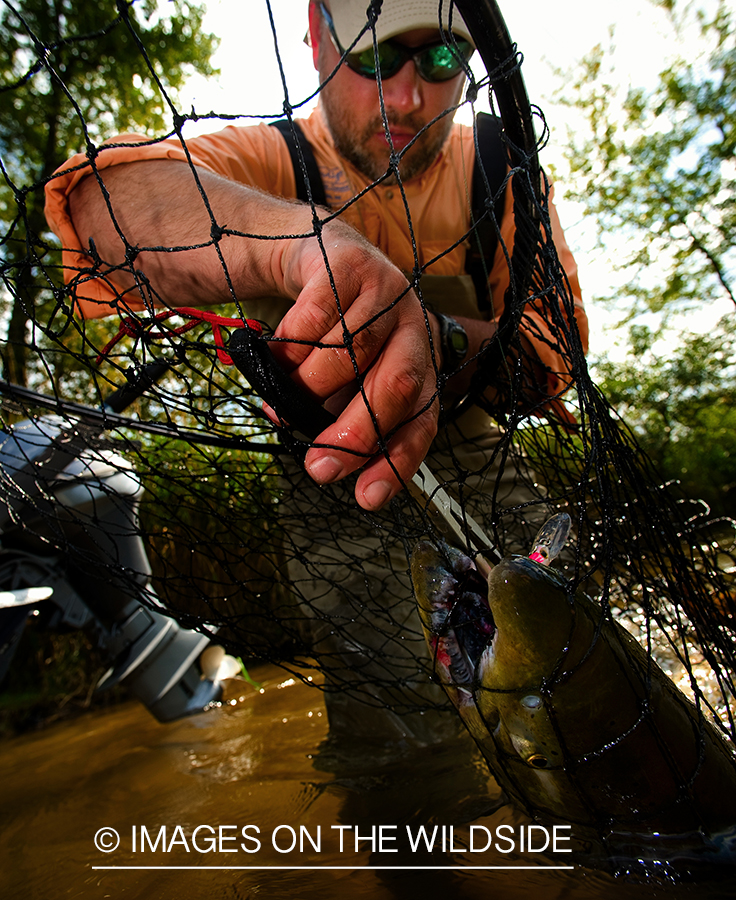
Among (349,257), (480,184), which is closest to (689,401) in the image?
(480,184)

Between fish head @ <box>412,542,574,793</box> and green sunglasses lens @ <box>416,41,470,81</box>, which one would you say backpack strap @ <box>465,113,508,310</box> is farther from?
fish head @ <box>412,542,574,793</box>

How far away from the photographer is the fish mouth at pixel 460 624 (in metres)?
1.15

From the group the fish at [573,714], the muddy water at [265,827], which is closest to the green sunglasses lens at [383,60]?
the fish at [573,714]

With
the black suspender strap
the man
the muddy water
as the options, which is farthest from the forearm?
the muddy water

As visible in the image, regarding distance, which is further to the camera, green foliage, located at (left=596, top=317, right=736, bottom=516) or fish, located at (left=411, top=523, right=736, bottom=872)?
green foliage, located at (left=596, top=317, right=736, bottom=516)

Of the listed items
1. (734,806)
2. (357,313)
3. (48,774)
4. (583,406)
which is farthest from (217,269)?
(48,774)

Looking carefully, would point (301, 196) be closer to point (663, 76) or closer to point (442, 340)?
point (442, 340)

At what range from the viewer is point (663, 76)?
12.7 meters

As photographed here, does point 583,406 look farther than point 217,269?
No

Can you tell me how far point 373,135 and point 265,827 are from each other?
267 cm

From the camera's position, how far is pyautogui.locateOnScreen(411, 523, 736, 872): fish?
1.04 m

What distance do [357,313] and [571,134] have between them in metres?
16.1

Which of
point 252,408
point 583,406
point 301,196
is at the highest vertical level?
point 301,196

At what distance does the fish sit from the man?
319 mm
